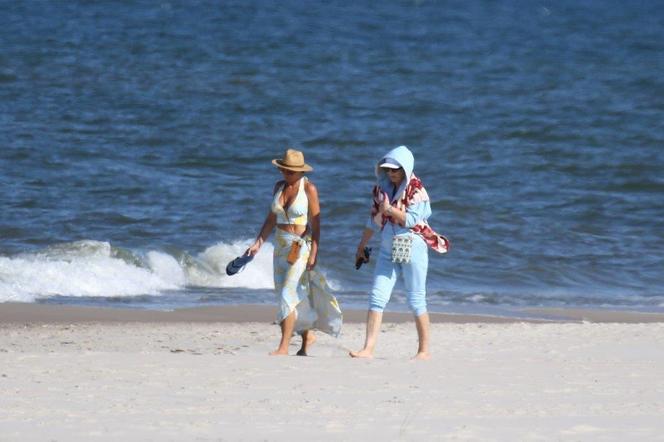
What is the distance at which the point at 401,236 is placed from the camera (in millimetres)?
9070

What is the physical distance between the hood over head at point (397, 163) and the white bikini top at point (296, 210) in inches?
22.9

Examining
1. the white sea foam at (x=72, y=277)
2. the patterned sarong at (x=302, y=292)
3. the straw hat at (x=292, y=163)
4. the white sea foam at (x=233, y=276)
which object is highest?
the straw hat at (x=292, y=163)

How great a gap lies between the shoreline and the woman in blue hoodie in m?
2.45

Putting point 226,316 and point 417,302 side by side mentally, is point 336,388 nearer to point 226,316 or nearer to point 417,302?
point 417,302

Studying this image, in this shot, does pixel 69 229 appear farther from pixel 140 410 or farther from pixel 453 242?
pixel 140 410

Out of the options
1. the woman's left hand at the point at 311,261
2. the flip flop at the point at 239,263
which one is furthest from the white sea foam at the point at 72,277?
the woman's left hand at the point at 311,261

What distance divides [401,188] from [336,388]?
1700 millimetres

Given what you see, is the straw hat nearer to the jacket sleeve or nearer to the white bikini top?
the white bikini top

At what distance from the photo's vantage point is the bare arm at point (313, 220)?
9430 mm

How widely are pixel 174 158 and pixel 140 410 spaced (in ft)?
49.1

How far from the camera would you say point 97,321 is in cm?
1159

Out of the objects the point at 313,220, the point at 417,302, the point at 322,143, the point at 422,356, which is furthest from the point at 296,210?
the point at 322,143

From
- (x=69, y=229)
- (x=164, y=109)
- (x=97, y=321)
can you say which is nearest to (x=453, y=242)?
(x=69, y=229)

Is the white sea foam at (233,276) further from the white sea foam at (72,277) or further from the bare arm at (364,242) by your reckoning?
the bare arm at (364,242)
